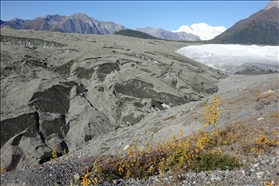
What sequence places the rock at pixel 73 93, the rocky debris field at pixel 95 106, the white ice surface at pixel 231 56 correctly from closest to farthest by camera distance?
the rocky debris field at pixel 95 106 → the rock at pixel 73 93 → the white ice surface at pixel 231 56

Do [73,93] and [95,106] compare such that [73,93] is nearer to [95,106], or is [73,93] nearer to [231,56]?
[95,106]

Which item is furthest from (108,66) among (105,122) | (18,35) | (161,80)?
(18,35)

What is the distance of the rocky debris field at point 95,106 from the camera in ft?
22.3

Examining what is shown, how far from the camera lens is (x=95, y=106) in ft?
88.4

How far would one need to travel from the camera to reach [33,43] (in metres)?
39.4

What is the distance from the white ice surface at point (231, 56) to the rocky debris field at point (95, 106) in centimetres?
2090

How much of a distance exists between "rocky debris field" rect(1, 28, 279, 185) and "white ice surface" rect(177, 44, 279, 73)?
823 inches

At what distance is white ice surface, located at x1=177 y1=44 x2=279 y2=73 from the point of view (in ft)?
199

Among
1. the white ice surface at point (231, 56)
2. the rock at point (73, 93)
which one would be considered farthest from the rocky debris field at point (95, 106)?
the white ice surface at point (231, 56)

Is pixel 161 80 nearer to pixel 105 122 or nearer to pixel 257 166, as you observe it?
pixel 105 122

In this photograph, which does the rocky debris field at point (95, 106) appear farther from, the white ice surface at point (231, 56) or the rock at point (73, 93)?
the white ice surface at point (231, 56)

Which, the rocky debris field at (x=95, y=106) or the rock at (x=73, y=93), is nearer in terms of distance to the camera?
the rocky debris field at (x=95, y=106)

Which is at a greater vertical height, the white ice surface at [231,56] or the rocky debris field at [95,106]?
the white ice surface at [231,56]

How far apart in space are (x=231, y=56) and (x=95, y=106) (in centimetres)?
5377
